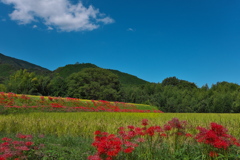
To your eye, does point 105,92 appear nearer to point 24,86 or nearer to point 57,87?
point 57,87

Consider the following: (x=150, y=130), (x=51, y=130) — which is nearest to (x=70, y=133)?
(x=51, y=130)

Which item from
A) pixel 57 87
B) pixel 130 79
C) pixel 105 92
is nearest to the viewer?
pixel 105 92

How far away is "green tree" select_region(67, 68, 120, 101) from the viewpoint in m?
34.2

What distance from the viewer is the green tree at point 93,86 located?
3419cm

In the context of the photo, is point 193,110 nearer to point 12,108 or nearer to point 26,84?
point 26,84

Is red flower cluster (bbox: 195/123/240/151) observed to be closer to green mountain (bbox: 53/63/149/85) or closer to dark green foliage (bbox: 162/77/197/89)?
dark green foliage (bbox: 162/77/197/89)

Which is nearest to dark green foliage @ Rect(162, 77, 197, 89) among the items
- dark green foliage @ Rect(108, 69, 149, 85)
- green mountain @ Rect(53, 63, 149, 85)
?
green mountain @ Rect(53, 63, 149, 85)

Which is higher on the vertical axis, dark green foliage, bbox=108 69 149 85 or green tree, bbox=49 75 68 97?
dark green foliage, bbox=108 69 149 85

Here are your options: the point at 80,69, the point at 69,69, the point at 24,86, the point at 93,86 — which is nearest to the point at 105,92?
the point at 93,86

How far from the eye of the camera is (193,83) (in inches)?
2247

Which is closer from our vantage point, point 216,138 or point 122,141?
point 216,138

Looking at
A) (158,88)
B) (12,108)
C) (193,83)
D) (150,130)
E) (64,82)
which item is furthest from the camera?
(193,83)

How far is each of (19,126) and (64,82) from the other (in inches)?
1197

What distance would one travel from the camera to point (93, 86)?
34.7 m
